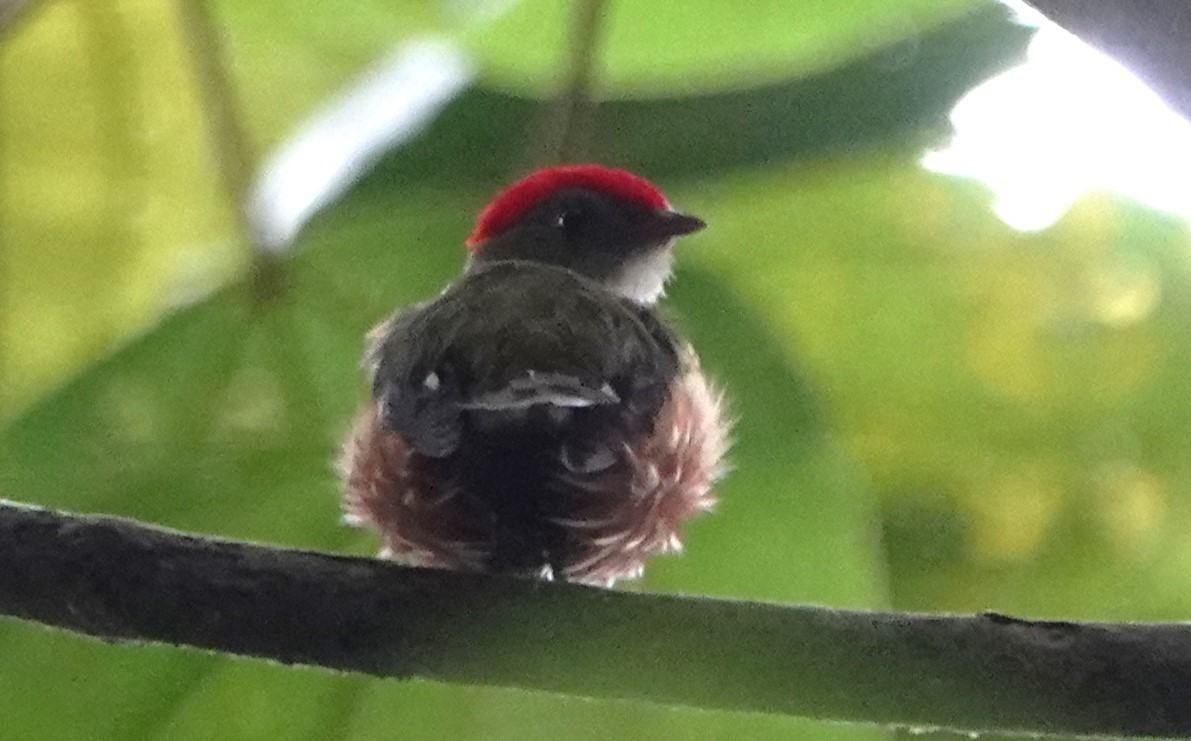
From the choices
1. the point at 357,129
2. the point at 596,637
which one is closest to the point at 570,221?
the point at 357,129

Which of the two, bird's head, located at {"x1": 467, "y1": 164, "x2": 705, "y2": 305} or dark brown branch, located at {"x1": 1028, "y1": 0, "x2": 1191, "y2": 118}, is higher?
dark brown branch, located at {"x1": 1028, "y1": 0, "x2": 1191, "y2": 118}

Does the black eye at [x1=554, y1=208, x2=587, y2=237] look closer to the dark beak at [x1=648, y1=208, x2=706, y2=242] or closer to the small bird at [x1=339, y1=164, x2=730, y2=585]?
the dark beak at [x1=648, y1=208, x2=706, y2=242]

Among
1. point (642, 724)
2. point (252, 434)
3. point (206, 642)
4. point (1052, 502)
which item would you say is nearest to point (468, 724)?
point (642, 724)

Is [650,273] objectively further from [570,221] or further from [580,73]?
[580,73]

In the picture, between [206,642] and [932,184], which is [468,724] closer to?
[206,642]

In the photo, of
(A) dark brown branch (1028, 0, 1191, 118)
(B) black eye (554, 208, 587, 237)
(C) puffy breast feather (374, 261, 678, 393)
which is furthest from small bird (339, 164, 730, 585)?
(A) dark brown branch (1028, 0, 1191, 118)
